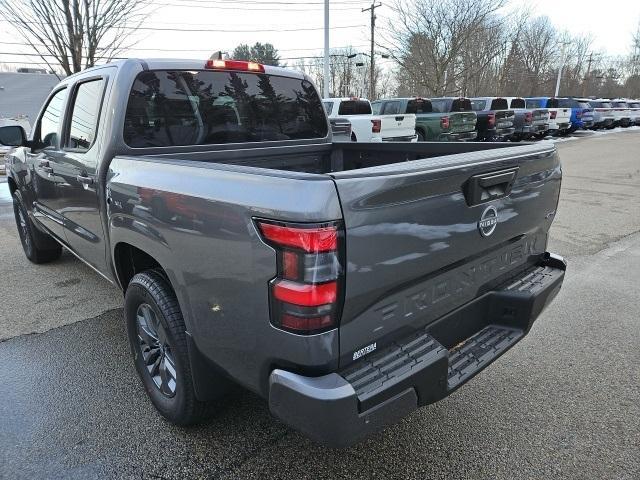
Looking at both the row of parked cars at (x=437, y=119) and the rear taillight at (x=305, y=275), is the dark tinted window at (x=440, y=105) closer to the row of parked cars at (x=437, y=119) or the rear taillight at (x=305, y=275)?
the row of parked cars at (x=437, y=119)

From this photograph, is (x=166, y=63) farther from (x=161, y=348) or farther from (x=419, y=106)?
(x=419, y=106)

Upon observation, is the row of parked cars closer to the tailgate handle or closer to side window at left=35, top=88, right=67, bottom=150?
side window at left=35, top=88, right=67, bottom=150

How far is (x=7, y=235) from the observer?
22.4 feet

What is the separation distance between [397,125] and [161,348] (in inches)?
529

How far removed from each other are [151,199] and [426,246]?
1359mm

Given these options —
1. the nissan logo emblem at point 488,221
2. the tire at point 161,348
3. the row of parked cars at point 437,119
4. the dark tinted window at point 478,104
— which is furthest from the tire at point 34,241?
the dark tinted window at point 478,104

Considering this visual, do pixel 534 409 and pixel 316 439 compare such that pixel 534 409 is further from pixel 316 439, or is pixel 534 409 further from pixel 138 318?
pixel 138 318

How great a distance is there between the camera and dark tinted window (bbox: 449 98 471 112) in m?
17.4

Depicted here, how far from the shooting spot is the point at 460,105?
17750 millimetres

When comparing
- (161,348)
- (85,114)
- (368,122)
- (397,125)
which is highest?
(85,114)

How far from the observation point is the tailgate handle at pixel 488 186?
84.0 inches

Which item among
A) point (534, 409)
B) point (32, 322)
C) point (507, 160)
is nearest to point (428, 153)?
point (507, 160)

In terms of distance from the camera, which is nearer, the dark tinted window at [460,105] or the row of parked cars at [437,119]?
the row of parked cars at [437,119]

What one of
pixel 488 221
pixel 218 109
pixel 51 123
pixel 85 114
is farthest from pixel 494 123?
pixel 488 221
